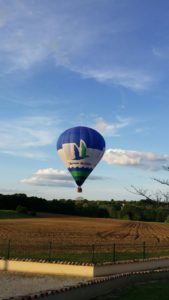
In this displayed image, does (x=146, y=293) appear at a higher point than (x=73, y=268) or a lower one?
lower

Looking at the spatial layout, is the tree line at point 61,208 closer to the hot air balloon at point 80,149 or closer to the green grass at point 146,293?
the hot air balloon at point 80,149

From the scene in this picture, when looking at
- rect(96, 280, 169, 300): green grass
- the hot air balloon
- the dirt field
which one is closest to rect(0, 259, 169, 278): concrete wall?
rect(96, 280, 169, 300): green grass

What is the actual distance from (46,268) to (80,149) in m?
24.9

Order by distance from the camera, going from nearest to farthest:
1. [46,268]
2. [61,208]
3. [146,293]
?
1. [146,293]
2. [46,268]
3. [61,208]

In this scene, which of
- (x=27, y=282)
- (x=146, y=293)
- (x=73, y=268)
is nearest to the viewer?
(x=146, y=293)

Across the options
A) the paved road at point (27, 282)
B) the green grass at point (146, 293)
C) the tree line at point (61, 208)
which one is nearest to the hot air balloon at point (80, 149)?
the paved road at point (27, 282)

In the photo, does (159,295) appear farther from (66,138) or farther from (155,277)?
(66,138)

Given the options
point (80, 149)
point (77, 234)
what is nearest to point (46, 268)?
point (80, 149)

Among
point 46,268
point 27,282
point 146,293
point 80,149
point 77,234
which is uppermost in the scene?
point 80,149

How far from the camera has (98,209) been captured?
130 meters

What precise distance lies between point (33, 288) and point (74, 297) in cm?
291

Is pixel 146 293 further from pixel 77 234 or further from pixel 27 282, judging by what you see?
pixel 77 234

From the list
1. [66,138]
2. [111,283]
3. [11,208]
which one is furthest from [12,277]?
[11,208]

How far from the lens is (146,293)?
18.7m
